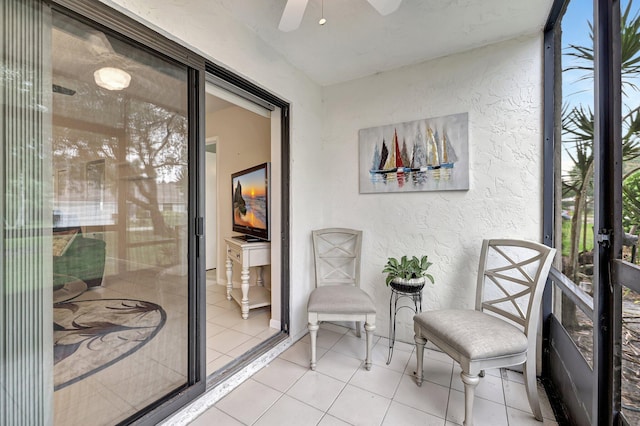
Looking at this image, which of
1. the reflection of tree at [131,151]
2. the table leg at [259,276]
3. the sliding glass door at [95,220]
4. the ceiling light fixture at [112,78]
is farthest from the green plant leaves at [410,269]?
the ceiling light fixture at [112,78]

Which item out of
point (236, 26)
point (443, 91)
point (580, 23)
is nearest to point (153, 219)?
point (236, 26)

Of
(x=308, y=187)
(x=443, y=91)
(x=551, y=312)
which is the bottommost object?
(x=551, y=312)

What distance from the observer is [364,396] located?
163 centimetres

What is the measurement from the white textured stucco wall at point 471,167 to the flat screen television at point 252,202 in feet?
2.31

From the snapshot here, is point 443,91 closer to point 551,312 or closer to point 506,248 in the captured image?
point 506,248

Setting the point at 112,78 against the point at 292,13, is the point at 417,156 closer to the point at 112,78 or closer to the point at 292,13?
the point at 292,13

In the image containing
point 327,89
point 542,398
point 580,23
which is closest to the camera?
point 580,23

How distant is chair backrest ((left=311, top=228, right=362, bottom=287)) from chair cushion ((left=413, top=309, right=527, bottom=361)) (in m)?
0.85

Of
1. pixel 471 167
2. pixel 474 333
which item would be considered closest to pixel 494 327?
pixel 474 333

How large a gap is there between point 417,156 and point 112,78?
81.7 inches

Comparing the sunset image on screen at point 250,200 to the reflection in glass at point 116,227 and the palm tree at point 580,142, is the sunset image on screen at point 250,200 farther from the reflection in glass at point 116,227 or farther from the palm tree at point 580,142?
the palm tree at point 580,142

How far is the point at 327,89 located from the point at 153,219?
6.90 feet

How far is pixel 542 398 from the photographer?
1638mm

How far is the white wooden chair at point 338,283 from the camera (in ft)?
6.24
